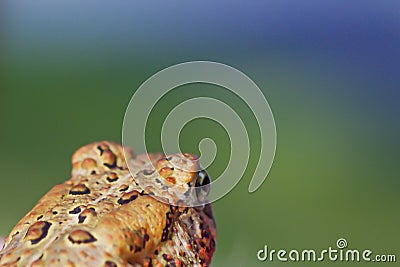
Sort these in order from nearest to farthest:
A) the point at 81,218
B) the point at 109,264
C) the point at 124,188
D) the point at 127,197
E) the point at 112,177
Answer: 1. the point at 109,264
2. the point at 81,218
3. the point at 127,197
4. the point at 124,188
5. the point at 112,177

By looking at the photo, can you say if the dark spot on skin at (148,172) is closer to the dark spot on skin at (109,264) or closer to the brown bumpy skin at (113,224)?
the brown bumpy skin at (113,224)

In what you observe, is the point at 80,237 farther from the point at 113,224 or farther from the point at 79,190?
the point at 79,190

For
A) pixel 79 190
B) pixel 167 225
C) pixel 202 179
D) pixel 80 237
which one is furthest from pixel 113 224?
pixel 202 179

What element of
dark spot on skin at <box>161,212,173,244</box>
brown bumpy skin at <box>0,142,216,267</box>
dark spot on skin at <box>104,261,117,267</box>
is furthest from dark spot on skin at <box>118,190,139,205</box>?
dark spot on skin at <box>104,261,117,267</box>

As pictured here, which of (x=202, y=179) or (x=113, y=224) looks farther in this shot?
(x=202, y=179)

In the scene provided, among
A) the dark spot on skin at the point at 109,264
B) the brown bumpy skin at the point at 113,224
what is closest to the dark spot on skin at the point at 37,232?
the brown bumpy skin at the point at 113,224

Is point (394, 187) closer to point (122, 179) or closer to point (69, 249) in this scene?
point (122, 179)

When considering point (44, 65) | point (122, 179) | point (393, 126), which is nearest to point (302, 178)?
point (393, 126)

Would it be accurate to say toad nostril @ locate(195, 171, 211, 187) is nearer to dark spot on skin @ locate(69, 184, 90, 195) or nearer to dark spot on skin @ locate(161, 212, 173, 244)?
dark spot on skin @ locate(161, 212, 173, 244)
